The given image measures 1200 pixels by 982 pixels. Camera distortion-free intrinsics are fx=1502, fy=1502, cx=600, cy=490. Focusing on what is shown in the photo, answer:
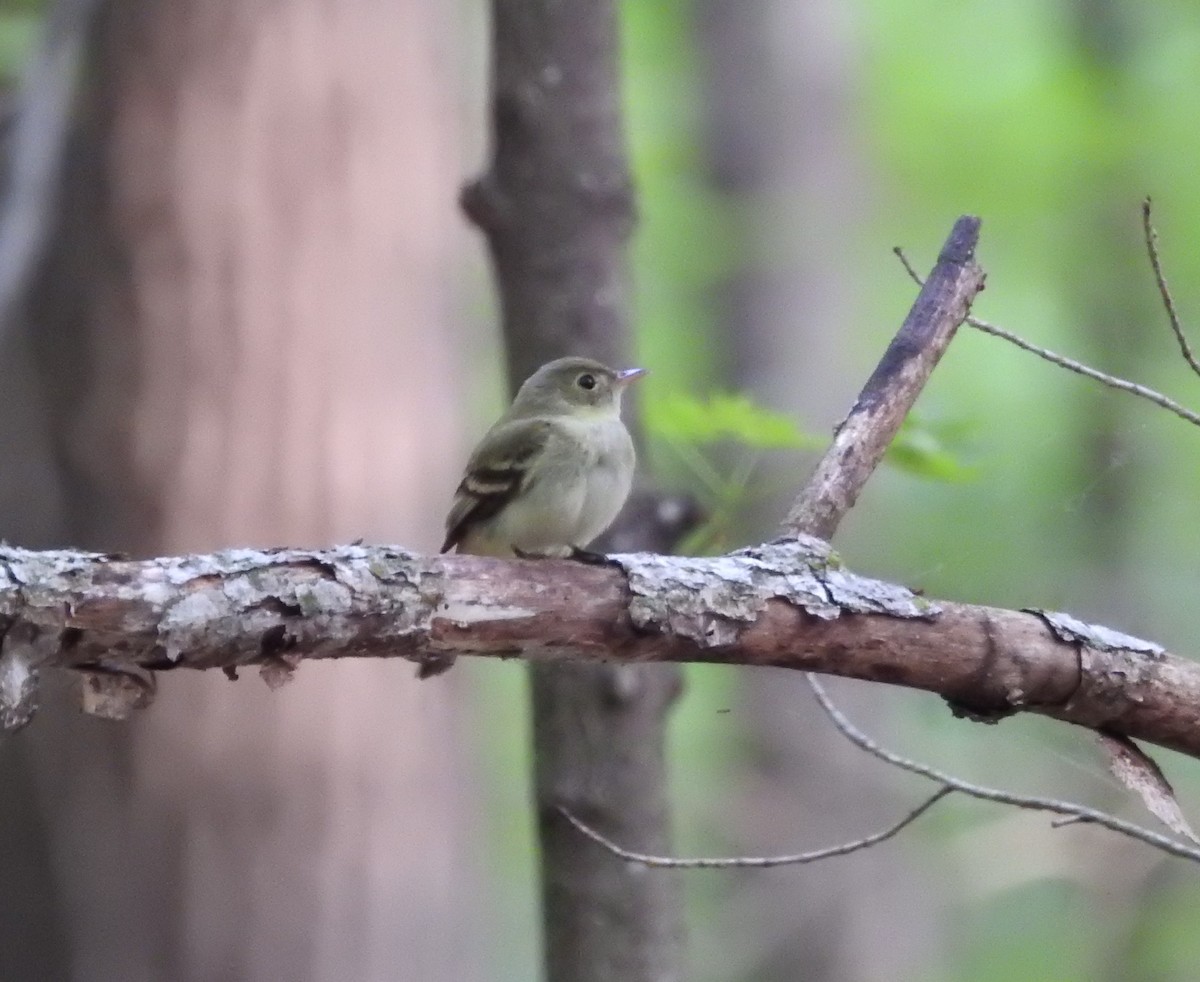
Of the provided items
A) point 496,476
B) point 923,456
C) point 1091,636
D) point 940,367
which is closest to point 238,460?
point 496,476

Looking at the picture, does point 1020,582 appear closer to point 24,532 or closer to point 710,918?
point 710,918

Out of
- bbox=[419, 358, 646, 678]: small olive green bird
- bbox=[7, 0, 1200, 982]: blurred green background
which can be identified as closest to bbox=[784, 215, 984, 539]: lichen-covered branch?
bbox=[419, 358, 646, 678]: small olive green bird

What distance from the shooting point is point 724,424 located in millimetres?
3713

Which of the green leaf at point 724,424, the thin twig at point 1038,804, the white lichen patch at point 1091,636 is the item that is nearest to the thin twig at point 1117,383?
the white lichen patch at point 1091,636

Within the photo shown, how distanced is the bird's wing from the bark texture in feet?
0.57

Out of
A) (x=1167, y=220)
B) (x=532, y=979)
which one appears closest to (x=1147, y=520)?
(x=1167, y=220)

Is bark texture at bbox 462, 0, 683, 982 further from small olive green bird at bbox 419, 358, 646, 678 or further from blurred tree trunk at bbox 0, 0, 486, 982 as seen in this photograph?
blurred tree trunk at bbox 0, 0, 486, 982

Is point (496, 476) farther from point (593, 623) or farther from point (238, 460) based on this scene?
point (593, 623)

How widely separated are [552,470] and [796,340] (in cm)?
599

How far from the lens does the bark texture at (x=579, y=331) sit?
358cm

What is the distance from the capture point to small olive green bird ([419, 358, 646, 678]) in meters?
3.70

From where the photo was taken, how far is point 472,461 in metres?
4.01

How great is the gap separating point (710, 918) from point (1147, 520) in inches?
148

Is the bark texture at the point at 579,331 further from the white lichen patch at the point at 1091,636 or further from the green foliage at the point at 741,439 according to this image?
the white lichen patch at the point at 1091,636
